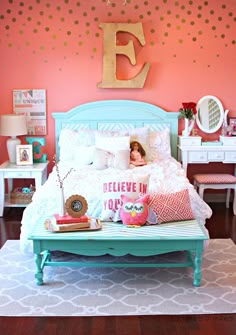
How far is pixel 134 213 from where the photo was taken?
9.93 feet

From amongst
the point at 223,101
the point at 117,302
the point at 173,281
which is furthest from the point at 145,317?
the point at 223,101

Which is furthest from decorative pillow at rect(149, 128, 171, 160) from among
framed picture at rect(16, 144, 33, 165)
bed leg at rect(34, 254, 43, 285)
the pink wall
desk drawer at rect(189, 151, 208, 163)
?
bed leg at rect(34, 254, 43, 285)

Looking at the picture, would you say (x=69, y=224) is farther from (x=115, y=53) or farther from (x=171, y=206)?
(x=115, y=53)

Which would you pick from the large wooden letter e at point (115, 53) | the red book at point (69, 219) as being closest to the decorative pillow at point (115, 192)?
the red book at point (69, 219)

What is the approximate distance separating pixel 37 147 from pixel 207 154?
77.7 inches

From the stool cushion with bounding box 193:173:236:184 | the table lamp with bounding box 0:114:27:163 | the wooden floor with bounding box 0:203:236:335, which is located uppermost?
the table lamp with bounding box 0:114:27:163

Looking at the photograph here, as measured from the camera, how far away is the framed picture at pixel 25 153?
187 inches

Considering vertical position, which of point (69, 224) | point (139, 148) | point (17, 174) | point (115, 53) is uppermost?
point (115, 53)

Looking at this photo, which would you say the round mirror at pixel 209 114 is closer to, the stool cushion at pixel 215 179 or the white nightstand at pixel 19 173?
the stool cushion at pixel 215 179

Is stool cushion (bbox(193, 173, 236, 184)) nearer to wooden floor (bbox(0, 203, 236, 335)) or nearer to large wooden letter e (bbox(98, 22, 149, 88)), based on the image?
large wooden letter e (bbox(98, 22, 149, 88))

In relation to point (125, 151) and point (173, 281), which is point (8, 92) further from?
point (173, 281)

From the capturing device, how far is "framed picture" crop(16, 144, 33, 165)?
476 centimetres

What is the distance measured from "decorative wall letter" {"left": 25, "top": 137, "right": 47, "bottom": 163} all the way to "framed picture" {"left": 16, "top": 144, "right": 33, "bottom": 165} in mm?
207

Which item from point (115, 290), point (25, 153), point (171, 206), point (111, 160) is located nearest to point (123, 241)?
point (115, 290)
